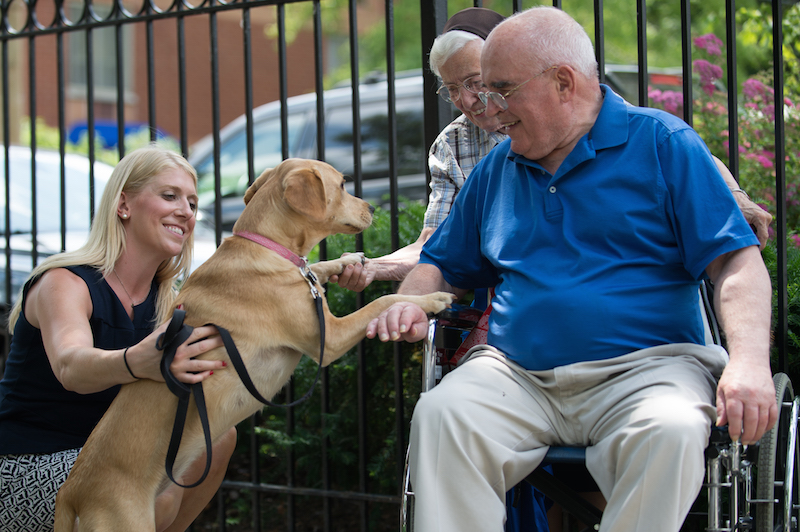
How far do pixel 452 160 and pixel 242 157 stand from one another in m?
4.52

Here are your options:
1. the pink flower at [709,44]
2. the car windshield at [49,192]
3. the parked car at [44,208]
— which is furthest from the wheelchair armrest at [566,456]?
the car windshield at [49,192]

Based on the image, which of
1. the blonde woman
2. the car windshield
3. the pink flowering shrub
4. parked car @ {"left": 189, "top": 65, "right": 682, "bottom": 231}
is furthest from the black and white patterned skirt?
parked car @ {"left": 189, "top": 65, "right": 682, "bottom": 231}

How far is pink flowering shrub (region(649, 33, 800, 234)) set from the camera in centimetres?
370

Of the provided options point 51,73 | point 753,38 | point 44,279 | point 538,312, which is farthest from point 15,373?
point 51,73

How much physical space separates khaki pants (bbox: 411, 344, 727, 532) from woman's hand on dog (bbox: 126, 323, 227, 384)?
746 mm

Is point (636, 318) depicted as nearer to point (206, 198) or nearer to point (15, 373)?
point (15, 373)

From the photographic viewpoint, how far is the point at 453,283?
2793 mm

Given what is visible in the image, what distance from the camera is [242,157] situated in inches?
283

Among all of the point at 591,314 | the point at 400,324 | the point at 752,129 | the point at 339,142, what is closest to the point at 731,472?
the point at 591,314

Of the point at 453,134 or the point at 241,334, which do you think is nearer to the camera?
the point at 241,334

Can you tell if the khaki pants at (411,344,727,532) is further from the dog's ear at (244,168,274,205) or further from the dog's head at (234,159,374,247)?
the dog's ear at (244,168,274,205)

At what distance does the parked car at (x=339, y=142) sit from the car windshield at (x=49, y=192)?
3.13 feet

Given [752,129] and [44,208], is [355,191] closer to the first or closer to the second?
[752,129]

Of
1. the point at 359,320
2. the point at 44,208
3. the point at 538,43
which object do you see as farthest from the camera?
the point at 44,208
